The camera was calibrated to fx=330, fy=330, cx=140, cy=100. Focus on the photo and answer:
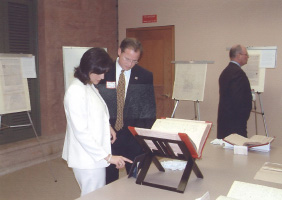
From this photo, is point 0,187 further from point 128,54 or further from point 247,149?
point 247,149

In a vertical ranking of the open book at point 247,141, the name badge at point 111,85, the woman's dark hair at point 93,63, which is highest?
the woman's dark hair at point 93,63

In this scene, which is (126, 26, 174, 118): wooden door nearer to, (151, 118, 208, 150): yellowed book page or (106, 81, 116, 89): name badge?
(106, 81, 116, 89): name badge

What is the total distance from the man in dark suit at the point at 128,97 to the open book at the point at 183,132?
2.40ft

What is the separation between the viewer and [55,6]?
4695 millimetres

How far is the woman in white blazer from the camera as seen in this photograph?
1.82 m

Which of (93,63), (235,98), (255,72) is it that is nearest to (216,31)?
(255,72)

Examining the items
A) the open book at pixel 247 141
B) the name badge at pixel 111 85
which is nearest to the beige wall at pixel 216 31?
the open book at pixel 247 141

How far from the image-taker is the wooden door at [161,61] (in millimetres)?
5438

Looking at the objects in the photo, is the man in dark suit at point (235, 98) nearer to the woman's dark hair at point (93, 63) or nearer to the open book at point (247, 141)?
the open book at point (247, 141)

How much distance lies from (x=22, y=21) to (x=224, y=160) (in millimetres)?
3562

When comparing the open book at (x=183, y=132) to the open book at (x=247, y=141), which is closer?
the open book at (x=183, y=132)

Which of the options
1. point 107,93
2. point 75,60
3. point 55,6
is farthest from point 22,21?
point 107,93

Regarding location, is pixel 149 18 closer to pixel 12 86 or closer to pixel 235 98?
pixel 235 98

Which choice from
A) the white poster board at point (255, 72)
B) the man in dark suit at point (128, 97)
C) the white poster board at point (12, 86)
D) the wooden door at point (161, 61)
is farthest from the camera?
the wooden door at point (161, 61)
